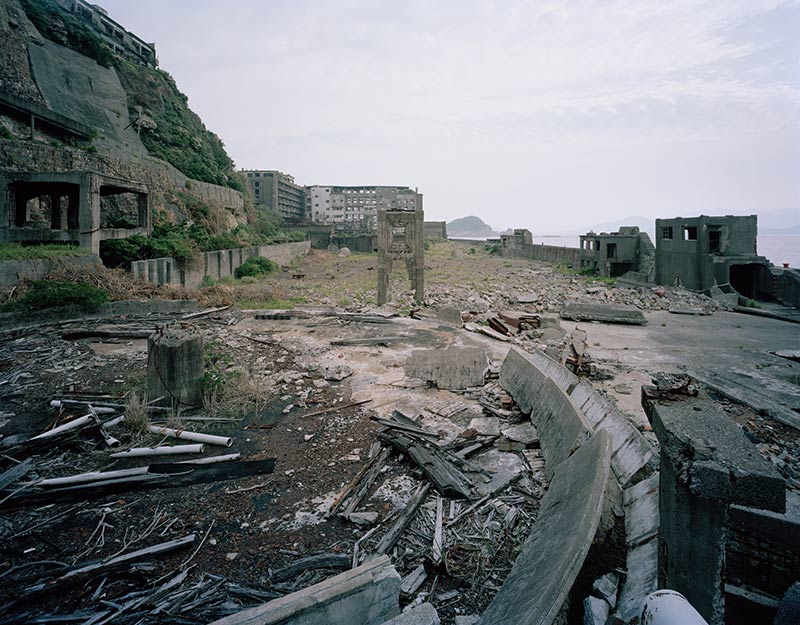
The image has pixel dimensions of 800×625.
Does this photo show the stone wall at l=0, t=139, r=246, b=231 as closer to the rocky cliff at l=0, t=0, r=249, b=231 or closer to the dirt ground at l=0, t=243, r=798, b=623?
the rocky cliff at l=0, t=0, r=249, b=231

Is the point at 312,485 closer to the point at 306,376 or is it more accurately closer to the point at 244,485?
the point at 244,485

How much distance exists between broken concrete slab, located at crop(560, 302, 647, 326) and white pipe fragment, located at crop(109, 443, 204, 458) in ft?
48.6

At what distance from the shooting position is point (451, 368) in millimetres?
8516

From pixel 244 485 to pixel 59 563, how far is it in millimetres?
1753

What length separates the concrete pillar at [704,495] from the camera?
9.05 feet

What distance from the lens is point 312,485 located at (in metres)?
5.24

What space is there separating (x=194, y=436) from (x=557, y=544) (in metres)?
4.73

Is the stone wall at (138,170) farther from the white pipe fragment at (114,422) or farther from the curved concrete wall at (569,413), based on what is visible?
the curved concrete wall at (569,413)

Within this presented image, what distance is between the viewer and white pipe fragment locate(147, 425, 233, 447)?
5.98 meters

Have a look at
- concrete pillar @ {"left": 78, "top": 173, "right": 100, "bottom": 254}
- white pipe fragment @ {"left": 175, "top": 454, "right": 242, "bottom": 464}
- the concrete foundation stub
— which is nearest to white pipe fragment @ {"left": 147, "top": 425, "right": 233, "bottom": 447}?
white pipe fragment @ {"left": 175, "top": 454, "right": 242, "bottom": 464}

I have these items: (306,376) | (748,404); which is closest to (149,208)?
(306,376)

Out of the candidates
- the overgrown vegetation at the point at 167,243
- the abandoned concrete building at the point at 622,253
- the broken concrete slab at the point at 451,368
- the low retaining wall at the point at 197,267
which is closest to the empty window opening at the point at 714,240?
the abandoned concrete building at the point at 622,253

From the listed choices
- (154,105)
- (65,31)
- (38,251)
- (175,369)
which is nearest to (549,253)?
(154,105)

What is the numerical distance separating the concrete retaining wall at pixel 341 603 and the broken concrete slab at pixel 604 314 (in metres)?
15.4
